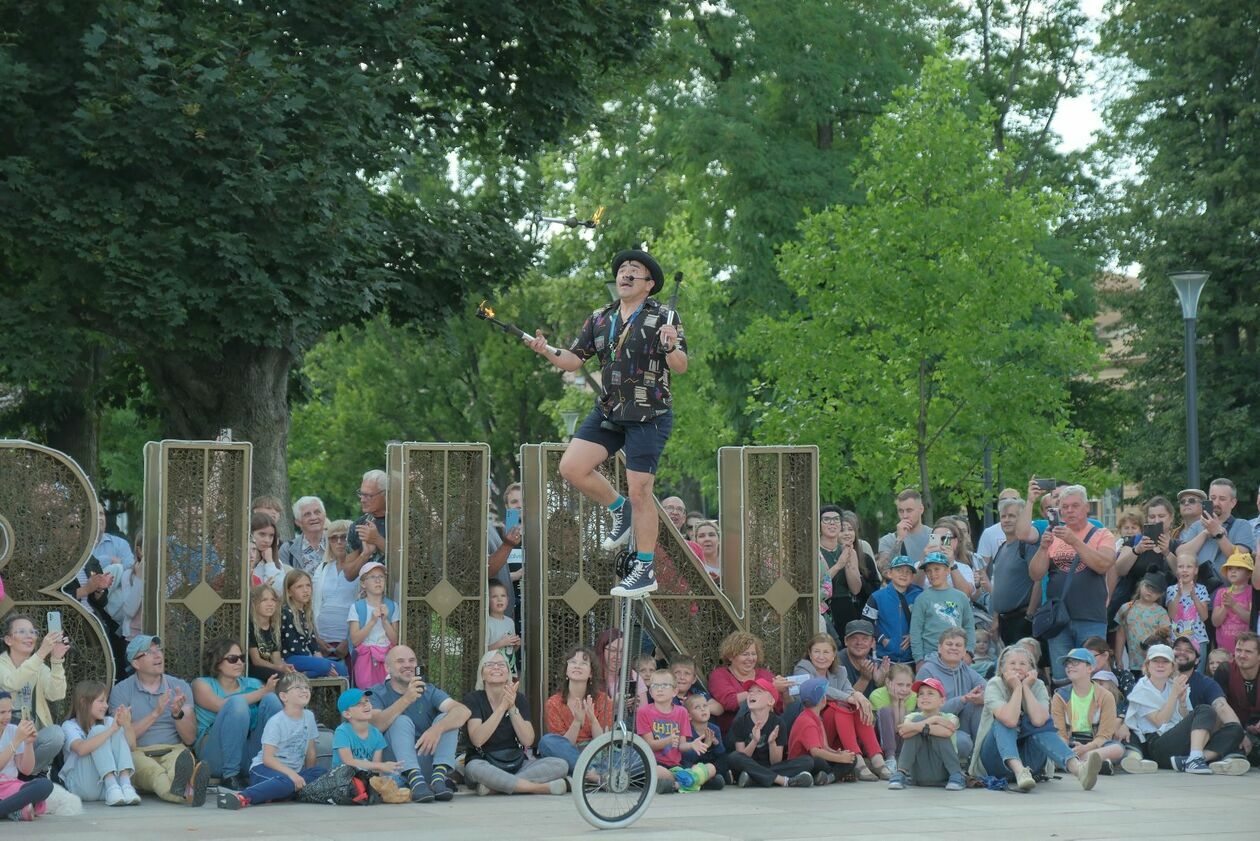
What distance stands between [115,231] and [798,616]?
782 cm

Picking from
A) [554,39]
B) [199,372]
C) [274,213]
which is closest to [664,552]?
[274,213]

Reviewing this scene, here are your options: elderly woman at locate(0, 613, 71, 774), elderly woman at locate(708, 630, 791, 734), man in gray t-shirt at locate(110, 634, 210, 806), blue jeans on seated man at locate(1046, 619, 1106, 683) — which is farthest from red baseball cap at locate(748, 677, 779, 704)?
elderly woman at locate(0, 613, 71, 774)

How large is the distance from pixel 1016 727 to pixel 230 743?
16.3 feet

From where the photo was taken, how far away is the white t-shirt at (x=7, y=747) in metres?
9.19

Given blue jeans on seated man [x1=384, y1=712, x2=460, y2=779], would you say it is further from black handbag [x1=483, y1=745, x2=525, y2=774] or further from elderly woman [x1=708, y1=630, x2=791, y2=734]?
elderly woman [x1=708, y1=630, x2=791, y2=734]

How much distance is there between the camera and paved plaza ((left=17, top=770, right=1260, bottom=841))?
8422 millimetres

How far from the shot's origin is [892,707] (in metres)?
11.6

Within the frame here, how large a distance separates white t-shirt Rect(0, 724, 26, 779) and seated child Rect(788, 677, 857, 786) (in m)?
4.84

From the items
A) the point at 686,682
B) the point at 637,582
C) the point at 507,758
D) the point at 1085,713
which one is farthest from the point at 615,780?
the point at 1085,713

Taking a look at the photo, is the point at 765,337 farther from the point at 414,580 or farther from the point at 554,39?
the point at 414,580

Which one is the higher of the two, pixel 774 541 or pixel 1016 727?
pixel 774 541

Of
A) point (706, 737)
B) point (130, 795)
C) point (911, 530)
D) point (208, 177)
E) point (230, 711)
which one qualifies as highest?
point (208, 177)

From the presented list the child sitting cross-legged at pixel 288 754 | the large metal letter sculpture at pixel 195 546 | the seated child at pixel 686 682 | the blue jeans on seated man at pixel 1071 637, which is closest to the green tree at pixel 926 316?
the blue jeans on seated man at pixel 1071 637

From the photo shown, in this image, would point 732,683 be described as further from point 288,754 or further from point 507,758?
point 288,754
